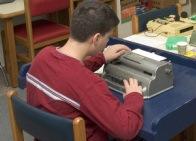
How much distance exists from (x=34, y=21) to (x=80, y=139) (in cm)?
248

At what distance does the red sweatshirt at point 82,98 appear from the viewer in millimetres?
1269

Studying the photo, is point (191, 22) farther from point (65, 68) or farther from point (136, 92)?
point (65, 68)

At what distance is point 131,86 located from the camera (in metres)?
1.46

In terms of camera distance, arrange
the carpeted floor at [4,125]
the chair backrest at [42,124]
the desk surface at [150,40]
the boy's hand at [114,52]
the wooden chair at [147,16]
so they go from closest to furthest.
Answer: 1. the chair backrest at [42,124]
2. the boy's hand at [114,52]
3. the desk surface at [150,40]
4. the wooden chair at [147,16]
5. the carpeted floor at [4,125]

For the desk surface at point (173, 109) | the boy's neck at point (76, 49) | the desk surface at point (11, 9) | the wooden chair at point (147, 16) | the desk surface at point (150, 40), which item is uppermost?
the boy's neck at point (76, 49)

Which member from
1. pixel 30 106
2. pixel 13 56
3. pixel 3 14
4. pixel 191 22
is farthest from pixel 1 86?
pixel 30 106

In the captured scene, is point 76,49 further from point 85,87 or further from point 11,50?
point 11,50

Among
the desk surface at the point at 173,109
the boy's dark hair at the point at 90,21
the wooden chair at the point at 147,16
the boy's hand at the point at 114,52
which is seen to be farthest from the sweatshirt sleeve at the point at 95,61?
the wooden chair at the point at 147,16

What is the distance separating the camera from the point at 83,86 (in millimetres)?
1271

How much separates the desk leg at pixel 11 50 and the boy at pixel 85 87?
1.74 meters

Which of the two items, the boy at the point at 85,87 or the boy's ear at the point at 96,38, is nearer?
the boy at the point at 85,87

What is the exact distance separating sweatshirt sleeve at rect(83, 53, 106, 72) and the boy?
256 millimetres

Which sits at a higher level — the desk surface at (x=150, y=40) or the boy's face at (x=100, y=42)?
the boy's face at (x=100, y=42)

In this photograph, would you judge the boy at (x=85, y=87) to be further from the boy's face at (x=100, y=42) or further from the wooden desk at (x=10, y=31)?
the wooden desk at (x=10, y=31)
